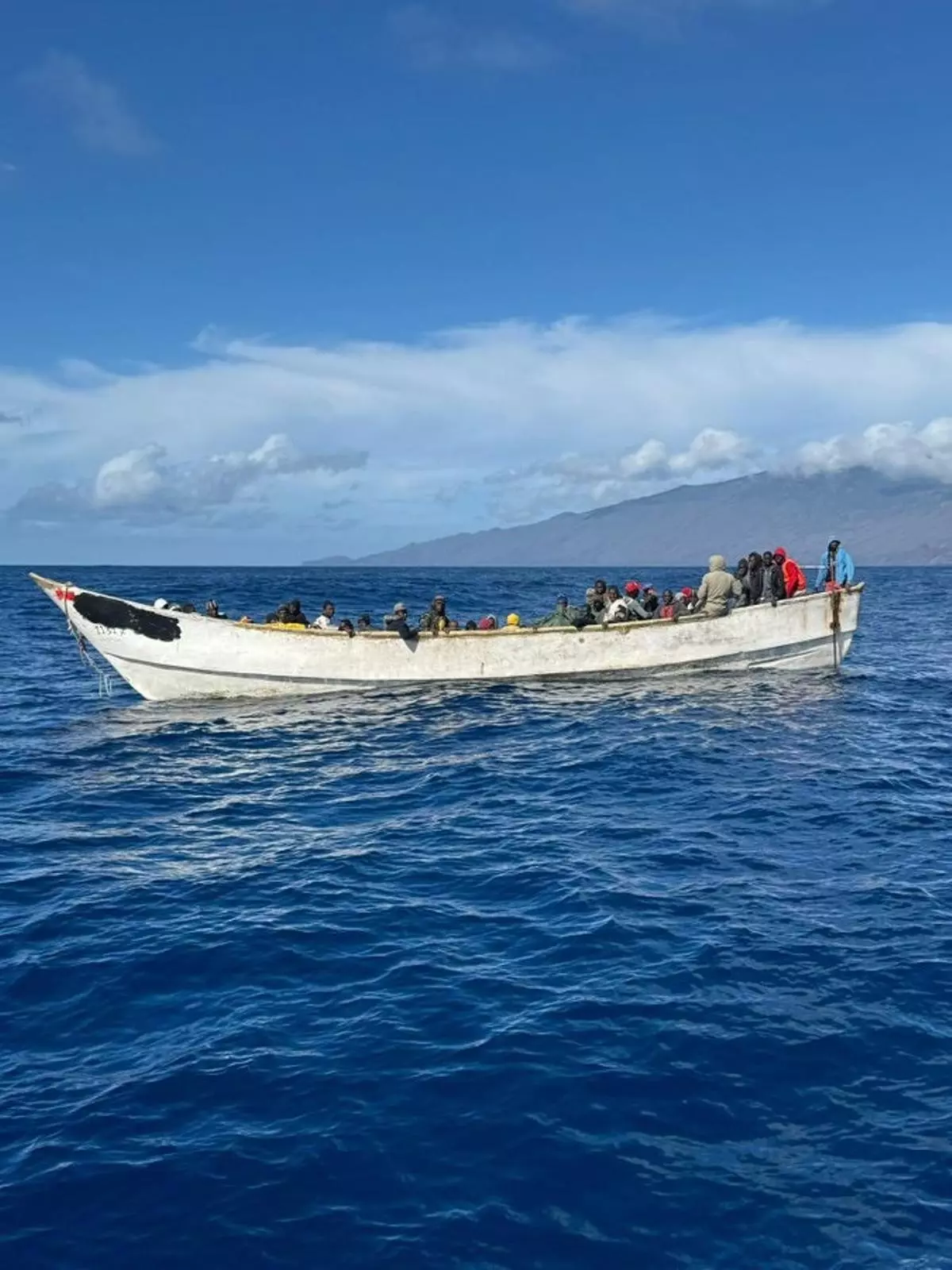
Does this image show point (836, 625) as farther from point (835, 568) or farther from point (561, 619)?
point (561, 619)

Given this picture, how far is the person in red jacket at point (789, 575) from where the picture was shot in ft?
84.8

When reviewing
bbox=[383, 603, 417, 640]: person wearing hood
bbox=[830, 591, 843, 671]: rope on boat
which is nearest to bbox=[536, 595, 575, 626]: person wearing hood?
bbox=[383, 603, 417, 640]: person wearing hood

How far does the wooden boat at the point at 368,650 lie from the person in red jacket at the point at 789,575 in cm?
57

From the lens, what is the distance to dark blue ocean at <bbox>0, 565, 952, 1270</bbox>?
241 inches

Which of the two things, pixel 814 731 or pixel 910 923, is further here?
pixel 814 731

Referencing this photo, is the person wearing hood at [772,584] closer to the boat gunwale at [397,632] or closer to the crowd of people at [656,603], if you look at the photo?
the crowd of people at [656,603]

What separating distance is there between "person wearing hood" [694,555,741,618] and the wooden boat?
0.31 m

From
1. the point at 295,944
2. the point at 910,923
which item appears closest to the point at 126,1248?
the point at 295,944

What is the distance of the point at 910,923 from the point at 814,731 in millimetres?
9900

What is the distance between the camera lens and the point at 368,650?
23.9 meters

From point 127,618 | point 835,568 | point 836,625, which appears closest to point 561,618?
point 836,625

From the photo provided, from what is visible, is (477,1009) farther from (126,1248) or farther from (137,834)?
(137,834)

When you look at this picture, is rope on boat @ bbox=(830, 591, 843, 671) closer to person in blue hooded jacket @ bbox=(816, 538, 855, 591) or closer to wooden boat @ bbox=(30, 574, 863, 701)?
wooden boat @ bbox=(30, 574, 863, 701)

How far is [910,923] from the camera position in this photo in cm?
1015
